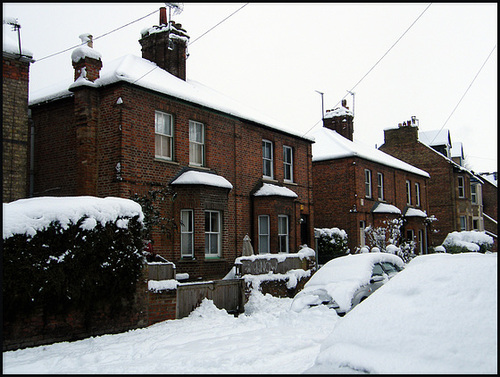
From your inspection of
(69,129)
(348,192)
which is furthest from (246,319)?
(348,192)

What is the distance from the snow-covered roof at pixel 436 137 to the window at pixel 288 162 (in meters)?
26.2

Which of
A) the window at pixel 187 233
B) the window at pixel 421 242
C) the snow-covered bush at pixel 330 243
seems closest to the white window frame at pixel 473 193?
the window at pixel 421 242

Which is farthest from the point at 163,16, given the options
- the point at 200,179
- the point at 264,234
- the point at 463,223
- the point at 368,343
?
the point at 463,223

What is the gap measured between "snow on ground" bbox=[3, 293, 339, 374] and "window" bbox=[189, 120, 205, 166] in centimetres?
710

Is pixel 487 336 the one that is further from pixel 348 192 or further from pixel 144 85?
pixel 348 192

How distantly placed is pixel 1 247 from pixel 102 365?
9.05ft

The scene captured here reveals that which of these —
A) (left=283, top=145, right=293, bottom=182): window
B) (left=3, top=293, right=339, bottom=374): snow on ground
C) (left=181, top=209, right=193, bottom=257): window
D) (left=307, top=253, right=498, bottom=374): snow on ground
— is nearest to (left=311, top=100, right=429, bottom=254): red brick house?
(left=283, top=145, right=293, bottom=182): window

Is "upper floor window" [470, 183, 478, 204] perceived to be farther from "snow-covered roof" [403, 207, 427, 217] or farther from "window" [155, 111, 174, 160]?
Result: "window" [155, 111, 174, 160]

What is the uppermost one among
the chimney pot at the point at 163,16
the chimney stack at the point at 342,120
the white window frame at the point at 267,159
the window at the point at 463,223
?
the chimney pot at the point at 163,16

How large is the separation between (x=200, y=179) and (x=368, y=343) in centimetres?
1173

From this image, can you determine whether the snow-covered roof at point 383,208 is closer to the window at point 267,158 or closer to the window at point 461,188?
the window at point 267,158

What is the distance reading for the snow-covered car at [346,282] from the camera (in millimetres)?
11320

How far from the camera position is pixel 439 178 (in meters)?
39.9

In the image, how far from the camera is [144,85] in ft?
50.4
